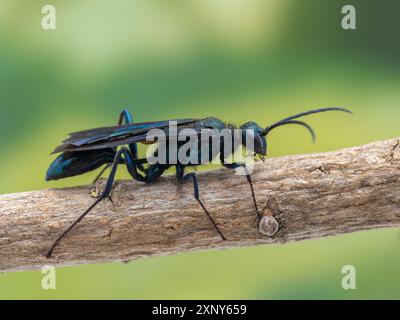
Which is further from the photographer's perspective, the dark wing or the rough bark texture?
the dark wing

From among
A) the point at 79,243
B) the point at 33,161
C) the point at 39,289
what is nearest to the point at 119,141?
the point at 79,243

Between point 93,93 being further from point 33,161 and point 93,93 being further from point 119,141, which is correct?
point 119,141

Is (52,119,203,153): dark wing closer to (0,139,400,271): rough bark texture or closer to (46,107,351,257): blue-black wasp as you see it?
(46,107,351,257): blue-black wasp

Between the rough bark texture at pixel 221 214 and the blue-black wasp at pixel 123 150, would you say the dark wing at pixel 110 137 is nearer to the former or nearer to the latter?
the blue-black wasp at pixel 123 150

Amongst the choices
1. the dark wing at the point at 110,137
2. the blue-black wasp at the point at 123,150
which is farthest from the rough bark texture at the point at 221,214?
the dark wing at the point at 110,137

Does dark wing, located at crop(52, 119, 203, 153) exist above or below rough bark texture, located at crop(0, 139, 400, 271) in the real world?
above

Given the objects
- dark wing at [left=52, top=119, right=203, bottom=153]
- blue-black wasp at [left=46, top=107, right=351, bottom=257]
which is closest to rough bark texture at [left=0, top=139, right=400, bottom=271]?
Result: blue-black wasp at [left=46, top=107, right=351, bottom=257]

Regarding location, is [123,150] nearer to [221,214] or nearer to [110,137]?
[110,137]
